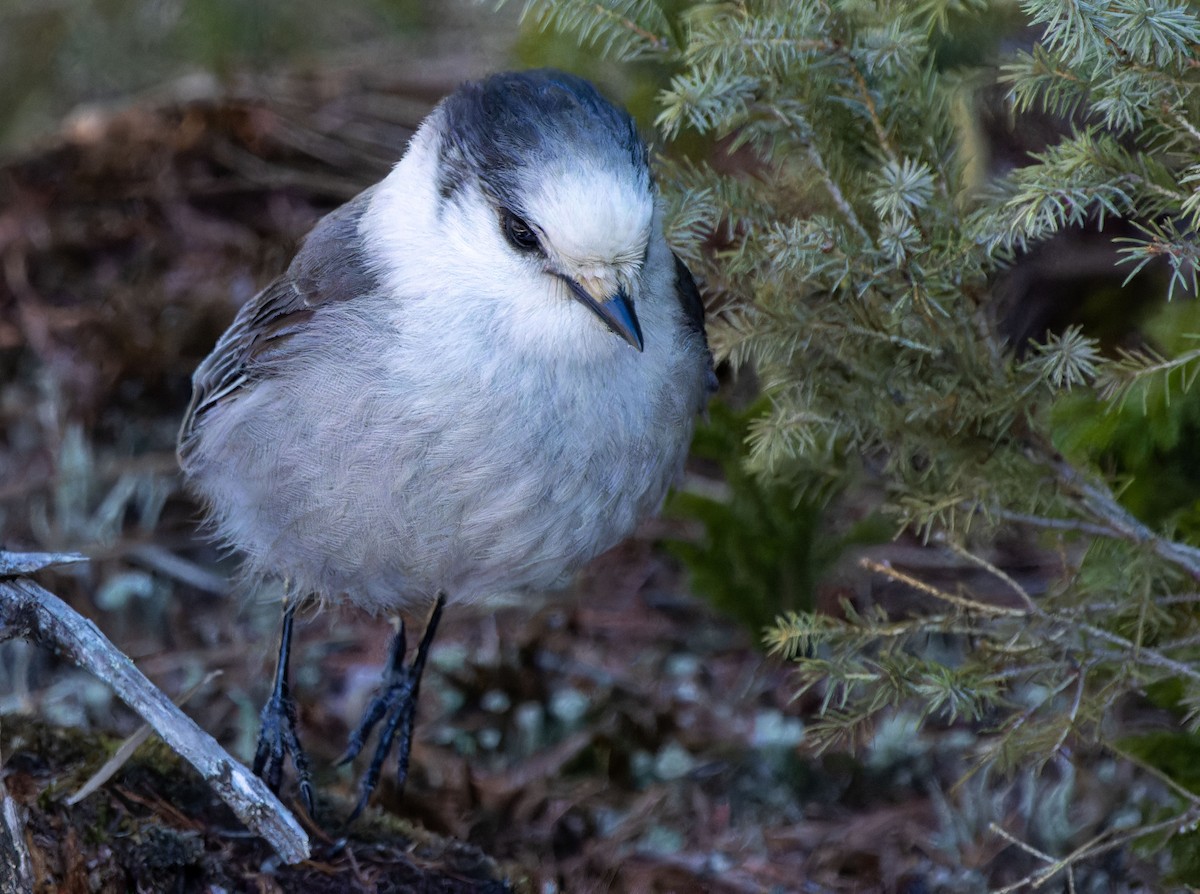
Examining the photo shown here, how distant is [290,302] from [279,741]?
1184 mm

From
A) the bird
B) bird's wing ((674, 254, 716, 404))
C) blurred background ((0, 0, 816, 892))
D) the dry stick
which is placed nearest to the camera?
the dry stick

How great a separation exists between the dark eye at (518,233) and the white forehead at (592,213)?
5 centimetres

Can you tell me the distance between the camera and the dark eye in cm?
293

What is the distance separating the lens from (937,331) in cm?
313

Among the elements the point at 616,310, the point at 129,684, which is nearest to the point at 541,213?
the point at 616,310

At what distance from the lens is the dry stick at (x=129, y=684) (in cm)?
280

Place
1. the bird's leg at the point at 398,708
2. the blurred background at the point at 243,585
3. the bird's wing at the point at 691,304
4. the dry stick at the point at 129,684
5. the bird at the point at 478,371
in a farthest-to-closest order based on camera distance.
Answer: the bird's leg at the point at 398,708 < the bird's wing at the point at 691,304 < the blurred background at the point at 243,585 < the bird at the point at 478,371 < the dry stick at the point at 129,684

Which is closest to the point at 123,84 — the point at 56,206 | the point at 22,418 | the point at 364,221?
the point at 56,206

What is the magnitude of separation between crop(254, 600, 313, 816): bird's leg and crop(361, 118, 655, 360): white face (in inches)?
47.3

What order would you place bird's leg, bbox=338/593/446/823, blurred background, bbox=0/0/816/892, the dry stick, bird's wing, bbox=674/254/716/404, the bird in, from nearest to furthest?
1. the dry stick
2. the bird
3. blurred background, bbox=0/0/816/892
4. bird's wing, bbox=674/254/716/404
5. bird's leg, bbox=338/593/446/823

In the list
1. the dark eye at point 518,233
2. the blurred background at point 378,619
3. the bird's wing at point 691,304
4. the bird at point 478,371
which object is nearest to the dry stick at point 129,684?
the blurred background at point 378,619

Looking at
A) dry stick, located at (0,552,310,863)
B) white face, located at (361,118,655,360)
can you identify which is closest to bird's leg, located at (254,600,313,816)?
dry stick, located at (0,552,310,863)

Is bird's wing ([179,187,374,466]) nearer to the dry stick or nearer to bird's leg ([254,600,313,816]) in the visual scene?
bird's leg ([254,600,313,816])

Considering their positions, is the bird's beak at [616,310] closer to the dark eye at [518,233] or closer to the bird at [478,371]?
the bird at [478,371]
